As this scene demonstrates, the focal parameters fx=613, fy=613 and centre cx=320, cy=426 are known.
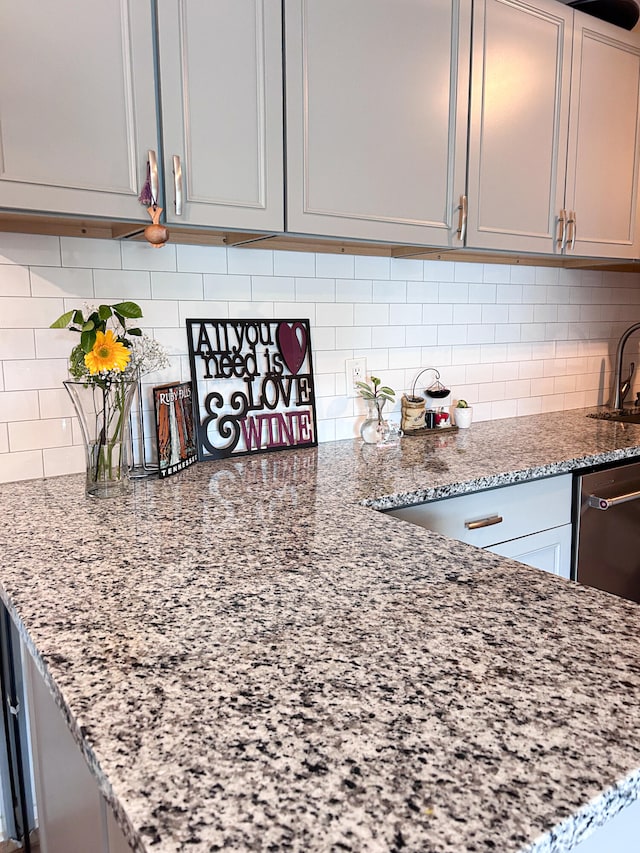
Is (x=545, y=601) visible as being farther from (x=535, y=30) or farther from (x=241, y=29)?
(x=535, y=30)

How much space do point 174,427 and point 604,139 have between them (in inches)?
76.3

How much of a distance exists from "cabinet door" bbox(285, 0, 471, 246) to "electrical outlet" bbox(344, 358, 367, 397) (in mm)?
498

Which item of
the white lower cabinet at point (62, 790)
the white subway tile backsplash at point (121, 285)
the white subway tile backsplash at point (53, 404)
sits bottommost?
the white lower cabinet at point (62, 790)

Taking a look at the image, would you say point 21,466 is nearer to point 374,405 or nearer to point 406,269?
point 374,405

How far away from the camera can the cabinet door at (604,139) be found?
2.21 m

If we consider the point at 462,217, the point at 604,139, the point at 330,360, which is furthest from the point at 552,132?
the point at 330,360

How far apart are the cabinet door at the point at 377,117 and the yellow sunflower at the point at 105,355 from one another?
57 cm

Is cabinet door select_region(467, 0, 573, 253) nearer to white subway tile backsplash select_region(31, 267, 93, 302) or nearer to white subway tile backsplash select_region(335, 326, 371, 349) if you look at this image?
white subway tile backsplash select_region(335, 326, 371, 349)

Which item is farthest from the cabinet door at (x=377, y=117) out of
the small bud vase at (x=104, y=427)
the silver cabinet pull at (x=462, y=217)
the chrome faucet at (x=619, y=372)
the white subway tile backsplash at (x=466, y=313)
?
the chrome faucet at (x=619, y=372)

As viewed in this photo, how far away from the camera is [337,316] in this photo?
7.00 ft

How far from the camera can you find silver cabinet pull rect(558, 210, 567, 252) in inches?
87.5

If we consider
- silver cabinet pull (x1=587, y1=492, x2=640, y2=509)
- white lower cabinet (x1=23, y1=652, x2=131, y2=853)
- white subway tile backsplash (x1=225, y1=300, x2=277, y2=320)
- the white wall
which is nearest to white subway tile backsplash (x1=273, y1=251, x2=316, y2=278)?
the white wall

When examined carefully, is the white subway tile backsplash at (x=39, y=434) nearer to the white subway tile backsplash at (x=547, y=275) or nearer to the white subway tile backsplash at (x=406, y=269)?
the white subway tile backsplash at (x=406, y=269)

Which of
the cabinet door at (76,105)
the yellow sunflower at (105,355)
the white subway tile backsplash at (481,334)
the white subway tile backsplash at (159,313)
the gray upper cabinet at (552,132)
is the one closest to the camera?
the cabinet door at (76,105)
